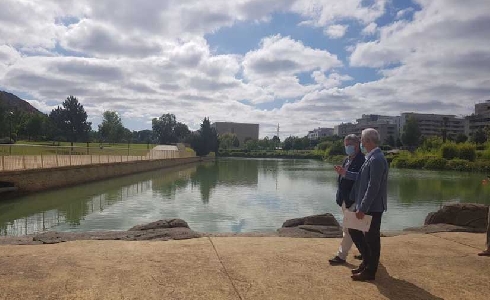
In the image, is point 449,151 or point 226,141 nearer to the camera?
point 449,151

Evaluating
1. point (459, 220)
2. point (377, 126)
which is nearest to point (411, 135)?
point (377, 126)

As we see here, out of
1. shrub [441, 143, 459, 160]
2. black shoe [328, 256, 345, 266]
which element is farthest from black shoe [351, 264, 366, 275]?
shrub [441, 143, 459, 160]

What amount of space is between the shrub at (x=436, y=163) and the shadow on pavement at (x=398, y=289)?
52688mm

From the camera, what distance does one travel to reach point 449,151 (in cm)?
5456

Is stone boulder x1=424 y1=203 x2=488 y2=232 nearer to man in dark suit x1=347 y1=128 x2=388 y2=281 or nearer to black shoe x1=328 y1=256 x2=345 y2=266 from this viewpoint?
black shoe x1=328 y1=256 x2=345 y2=266

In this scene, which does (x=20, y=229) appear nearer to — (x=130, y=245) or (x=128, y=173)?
(x=130, y=245)

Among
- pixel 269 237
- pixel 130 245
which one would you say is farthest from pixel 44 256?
pixel 269 237

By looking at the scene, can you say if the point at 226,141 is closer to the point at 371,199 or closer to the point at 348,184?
the point at 348,184

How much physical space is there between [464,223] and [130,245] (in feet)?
20.8

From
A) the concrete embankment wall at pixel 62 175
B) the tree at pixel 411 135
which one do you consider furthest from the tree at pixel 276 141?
the concrete embankment wall at pixel 62 175

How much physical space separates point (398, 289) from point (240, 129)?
177045 millimetres

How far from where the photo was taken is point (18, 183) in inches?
645

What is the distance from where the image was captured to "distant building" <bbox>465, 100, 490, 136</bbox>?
105812 mm

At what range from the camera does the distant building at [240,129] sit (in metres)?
177
